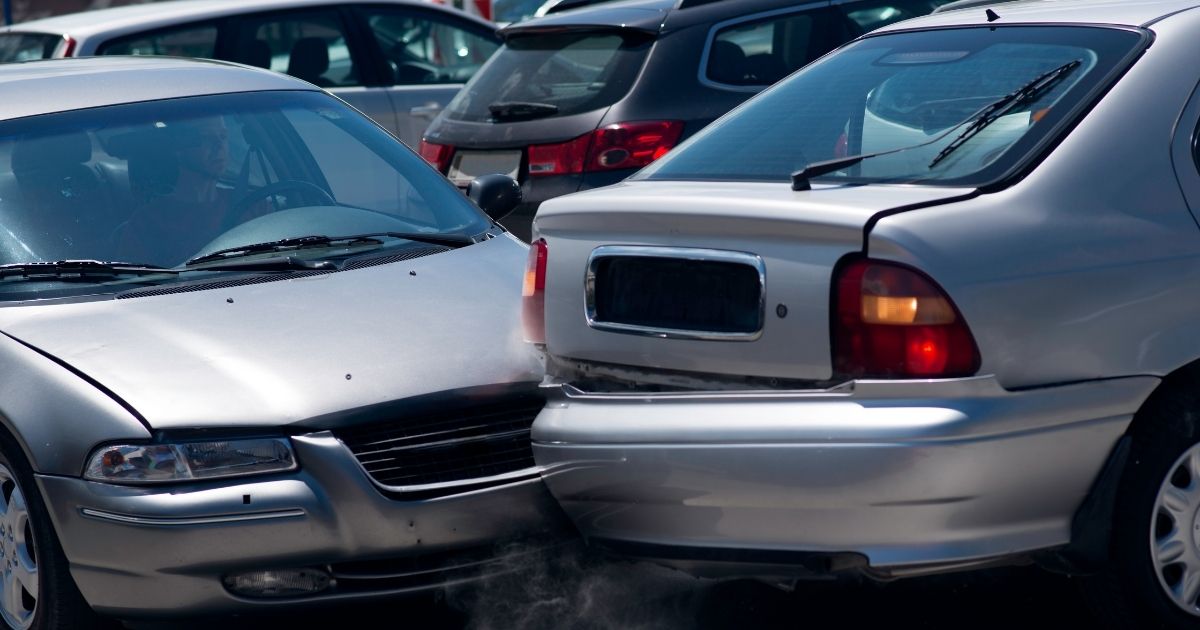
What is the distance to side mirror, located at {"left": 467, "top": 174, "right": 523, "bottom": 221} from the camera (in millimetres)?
5996

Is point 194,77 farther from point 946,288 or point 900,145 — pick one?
point 946,288

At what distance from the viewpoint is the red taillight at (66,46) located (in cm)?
977

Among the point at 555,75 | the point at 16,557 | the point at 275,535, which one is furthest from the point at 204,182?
the point at 555,75

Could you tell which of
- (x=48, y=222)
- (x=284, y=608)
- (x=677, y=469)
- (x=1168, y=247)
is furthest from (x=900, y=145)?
(x=48, y=222)

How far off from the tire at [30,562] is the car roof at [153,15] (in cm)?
601

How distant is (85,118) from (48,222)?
485 millimetres

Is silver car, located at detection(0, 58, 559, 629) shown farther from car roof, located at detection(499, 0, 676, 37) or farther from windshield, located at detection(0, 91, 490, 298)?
car roof, located at detection(499, 0, 676, 37)

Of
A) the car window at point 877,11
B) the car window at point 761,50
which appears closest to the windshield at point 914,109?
the car window at point 761,50

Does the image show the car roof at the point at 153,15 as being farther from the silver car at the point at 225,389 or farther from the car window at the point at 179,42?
the silver car at the point at 225,389

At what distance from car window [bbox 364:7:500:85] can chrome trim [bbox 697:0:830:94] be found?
2831 millimetres

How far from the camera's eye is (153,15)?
10.3 metres

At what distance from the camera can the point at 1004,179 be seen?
148 inches

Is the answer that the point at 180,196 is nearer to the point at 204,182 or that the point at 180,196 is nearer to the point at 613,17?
the point at 204,182

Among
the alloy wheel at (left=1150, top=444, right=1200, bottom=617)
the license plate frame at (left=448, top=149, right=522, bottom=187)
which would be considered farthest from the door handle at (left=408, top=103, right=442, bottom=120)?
the alloy wheel at (left=1150, top=444, right=1200, bottom=617)
